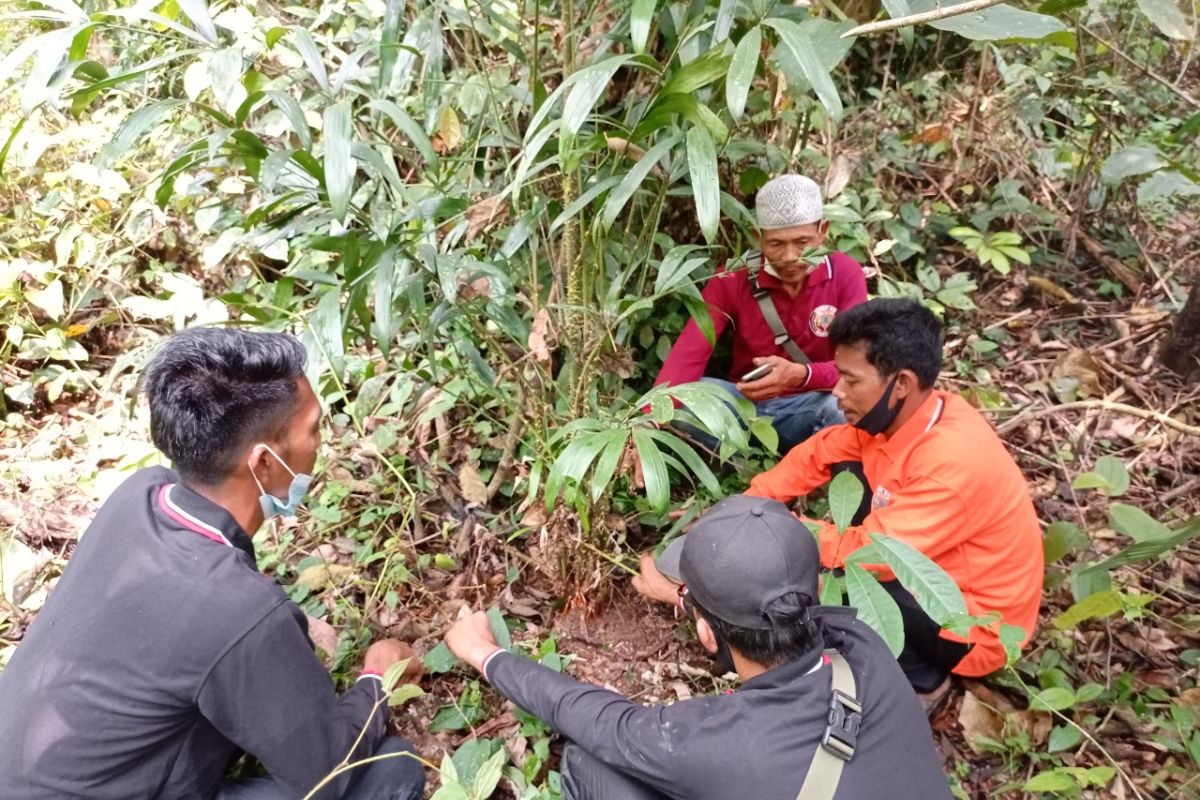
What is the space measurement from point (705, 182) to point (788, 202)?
47.9 inches

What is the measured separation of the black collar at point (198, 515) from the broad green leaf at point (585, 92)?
1.09 m

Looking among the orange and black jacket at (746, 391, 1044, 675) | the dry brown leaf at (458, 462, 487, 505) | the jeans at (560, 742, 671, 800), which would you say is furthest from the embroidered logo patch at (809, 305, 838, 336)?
the jeans at (560, 742, 671, 800)

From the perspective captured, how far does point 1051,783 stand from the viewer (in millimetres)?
1913

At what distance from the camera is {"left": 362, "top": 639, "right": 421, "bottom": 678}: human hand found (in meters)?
2.19

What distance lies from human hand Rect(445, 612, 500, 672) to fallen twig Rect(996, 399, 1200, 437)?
6.76 feet

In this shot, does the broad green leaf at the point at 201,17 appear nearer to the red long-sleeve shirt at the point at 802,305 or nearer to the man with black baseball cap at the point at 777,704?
the man with black baseball cap at the point at 777,704

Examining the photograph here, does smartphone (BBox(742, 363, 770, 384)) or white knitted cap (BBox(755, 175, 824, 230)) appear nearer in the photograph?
white knitted cap (BBox(755, 175, 824, 230))

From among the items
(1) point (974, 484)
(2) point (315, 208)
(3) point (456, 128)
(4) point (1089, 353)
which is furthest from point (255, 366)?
(4) point (1089, 353)

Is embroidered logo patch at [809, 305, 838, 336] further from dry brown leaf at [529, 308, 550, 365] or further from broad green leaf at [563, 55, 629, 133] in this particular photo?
broad green leaf at [563, 55, 629, 133]

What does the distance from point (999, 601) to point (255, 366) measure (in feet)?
6.69

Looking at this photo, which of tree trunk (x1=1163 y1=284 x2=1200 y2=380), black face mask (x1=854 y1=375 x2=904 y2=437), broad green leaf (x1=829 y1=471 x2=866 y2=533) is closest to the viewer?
broad green leaf (x1=829 y1=471 x2=866 y2=533)

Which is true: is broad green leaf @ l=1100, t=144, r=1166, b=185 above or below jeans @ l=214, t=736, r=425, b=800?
above

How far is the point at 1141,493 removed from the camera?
3066 millimetres

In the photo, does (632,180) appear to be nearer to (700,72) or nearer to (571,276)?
(700,72)
